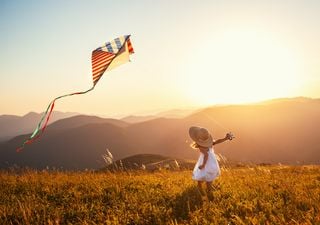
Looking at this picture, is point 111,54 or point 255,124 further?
point 255,124

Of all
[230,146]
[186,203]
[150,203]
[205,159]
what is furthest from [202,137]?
[230,146]

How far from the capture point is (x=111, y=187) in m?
7.99

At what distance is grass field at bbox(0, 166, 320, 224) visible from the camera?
5.29 metres

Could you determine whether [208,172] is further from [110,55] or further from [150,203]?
[110,55]

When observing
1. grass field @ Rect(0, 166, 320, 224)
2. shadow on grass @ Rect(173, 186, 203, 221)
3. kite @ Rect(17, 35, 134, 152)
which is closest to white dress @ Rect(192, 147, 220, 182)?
grass field @ Rect(0, 166, 320, 224)

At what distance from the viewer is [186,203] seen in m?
6.43

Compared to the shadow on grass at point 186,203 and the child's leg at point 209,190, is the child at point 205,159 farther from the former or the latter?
the shadow on grass at point 186,203

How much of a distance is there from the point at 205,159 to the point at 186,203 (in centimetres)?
237

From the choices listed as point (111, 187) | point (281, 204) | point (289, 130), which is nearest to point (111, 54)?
point (111, 187)

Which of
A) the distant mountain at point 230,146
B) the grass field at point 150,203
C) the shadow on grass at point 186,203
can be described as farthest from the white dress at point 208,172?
the distant mountain at point 230,146

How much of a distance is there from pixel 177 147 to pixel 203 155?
172342mm

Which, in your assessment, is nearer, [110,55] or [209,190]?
[209,190]

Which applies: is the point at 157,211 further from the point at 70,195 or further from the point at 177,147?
the point at 177,147

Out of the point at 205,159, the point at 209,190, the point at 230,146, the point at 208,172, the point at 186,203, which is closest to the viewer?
the point at 186,203
